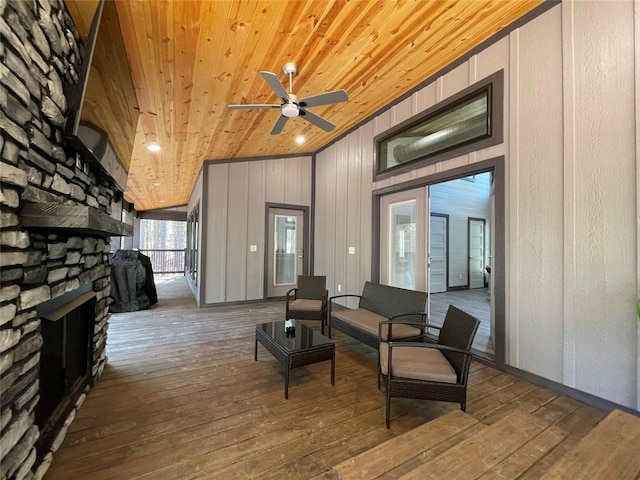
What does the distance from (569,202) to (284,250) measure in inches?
196

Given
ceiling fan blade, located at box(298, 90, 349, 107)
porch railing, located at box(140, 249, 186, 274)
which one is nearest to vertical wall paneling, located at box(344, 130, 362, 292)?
ceiling fan blade, located at box(298, 90, 349, 107)

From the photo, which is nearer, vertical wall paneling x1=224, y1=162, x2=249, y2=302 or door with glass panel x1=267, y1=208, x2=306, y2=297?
vertical wall paneling x1=224, y1=162, x2=249, y2=302

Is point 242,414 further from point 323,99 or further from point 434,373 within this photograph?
point 323,99

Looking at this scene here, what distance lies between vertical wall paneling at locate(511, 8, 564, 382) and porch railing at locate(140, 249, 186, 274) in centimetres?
1148

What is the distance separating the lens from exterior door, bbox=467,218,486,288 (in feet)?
24.9

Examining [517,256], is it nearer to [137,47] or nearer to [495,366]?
[495,366]

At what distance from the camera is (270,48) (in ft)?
8.14

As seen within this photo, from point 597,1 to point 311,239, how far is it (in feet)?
17.0

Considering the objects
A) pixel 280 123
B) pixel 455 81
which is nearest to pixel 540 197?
pixel 455 81

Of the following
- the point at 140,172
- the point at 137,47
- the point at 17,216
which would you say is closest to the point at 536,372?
the point at 17,216

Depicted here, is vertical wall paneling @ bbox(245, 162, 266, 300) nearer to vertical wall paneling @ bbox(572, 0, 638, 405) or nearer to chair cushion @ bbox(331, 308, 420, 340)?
chair cushion @ bbox(331, 308, 420, 340)

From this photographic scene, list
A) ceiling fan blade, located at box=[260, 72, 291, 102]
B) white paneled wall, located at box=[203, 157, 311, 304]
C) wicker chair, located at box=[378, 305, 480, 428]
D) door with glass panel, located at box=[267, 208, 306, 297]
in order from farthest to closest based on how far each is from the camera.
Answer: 1. door with glass panel, located at box=[267, 208, 306, 297]
2. white paneled wall, located at box=[203, 157, 311, 304]
3. ceiling fan blade, located at box=[260, 72, 291, 102]
4. wicker chair, located at box=[378, 305, 480, 428]

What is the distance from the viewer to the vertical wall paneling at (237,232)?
561 centimetres

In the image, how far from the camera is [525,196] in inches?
103
